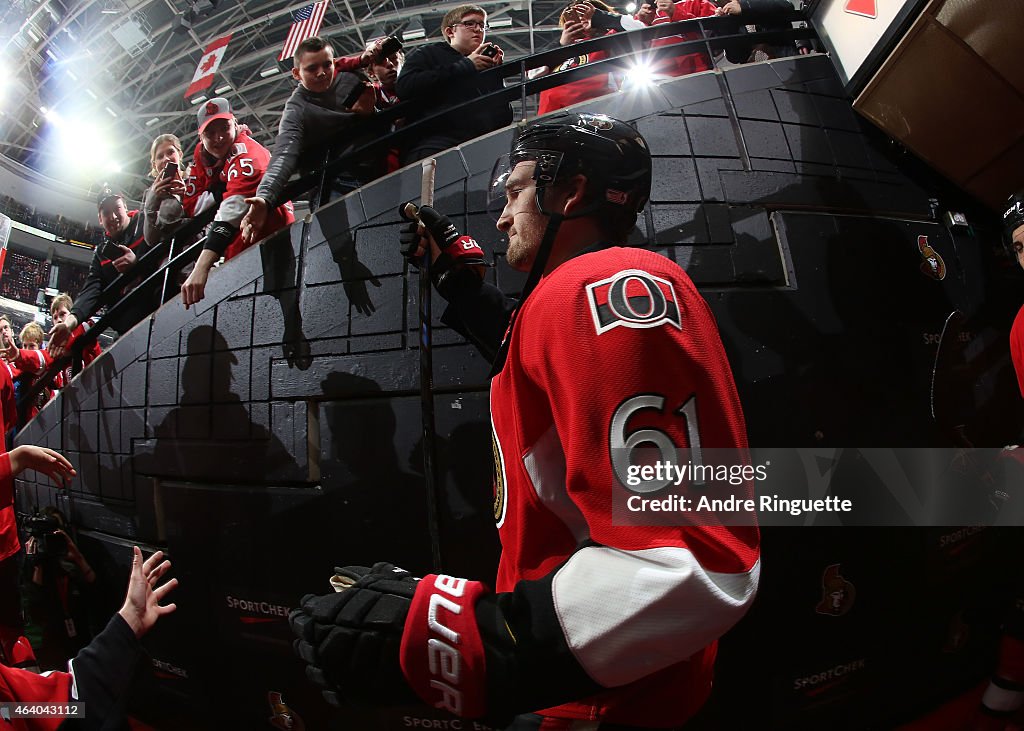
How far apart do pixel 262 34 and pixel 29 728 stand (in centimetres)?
1869

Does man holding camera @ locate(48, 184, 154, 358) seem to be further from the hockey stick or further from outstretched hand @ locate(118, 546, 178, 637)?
the hockey stick

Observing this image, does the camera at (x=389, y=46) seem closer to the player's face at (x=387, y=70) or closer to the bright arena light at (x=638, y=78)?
the player's face at (x=387, y=70)

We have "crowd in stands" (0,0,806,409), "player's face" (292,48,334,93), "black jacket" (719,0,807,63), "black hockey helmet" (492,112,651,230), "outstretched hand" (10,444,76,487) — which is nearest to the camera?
"black hockey helmet" (492,112,651,230)

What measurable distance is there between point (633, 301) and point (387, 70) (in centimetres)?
369

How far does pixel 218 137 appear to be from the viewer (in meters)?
3.49

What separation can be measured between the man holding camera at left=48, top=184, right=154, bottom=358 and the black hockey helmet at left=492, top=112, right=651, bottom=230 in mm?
3530

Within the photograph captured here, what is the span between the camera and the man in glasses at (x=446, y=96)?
2781 mm

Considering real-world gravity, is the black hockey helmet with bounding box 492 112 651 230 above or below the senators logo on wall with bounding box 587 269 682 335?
above

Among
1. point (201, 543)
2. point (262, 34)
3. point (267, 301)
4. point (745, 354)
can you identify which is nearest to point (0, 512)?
point (201, 543)

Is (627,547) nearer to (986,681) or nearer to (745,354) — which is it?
(745,354)

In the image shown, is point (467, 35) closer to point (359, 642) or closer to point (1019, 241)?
point (1019, 241)

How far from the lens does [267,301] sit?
103 inches

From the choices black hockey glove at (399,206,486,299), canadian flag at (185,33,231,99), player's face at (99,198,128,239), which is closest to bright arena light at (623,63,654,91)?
black hockey glove at (399,206,486,299)

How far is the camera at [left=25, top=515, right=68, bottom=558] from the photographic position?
3.18 metres
